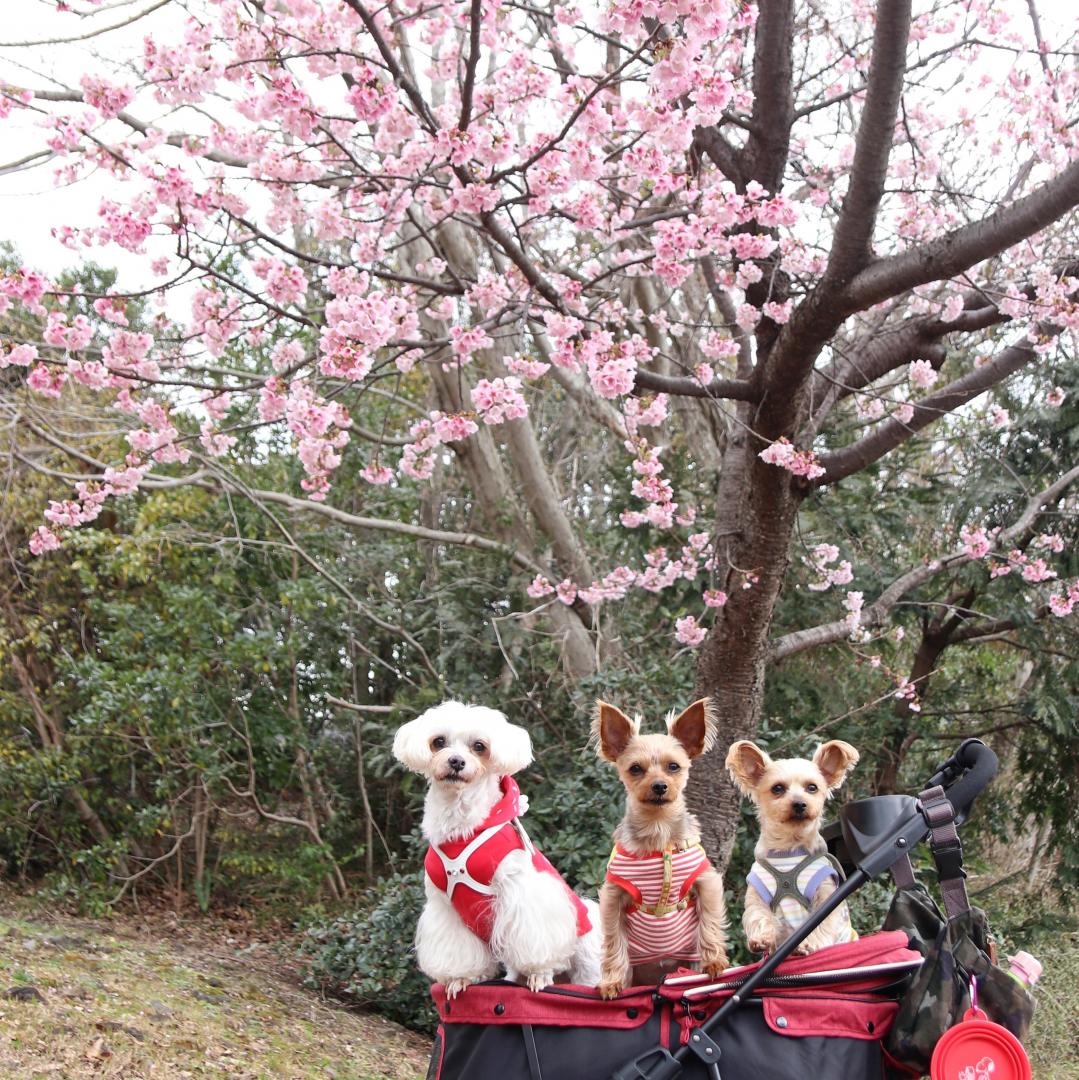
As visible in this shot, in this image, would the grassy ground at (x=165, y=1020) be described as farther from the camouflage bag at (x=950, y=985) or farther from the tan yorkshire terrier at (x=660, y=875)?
the camouflage bag at (x=950, y=985)

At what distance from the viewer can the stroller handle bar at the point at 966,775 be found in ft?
7.36

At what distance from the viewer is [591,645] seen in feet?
24.2

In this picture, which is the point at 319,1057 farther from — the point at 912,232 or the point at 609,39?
the point at 912,232

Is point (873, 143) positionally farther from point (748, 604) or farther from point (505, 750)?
point (505, 750)

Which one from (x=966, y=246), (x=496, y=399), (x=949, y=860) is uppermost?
(x=966, y=246)

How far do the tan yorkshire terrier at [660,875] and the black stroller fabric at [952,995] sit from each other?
479mm

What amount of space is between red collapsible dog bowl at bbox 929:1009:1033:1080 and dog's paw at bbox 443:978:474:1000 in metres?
0.98

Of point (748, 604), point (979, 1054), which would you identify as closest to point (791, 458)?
point (748, 604)

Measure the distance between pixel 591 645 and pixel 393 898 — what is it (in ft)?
7.61

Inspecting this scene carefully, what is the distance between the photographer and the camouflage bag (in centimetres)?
204

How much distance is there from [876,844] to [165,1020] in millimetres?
3382

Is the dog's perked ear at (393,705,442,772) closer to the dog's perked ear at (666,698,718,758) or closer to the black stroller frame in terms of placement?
the dog's perked ear at (666,698,718,758)

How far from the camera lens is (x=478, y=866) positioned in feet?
8.25

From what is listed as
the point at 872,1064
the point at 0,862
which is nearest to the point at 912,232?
the point at 872,1064
